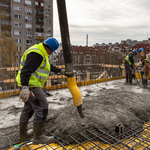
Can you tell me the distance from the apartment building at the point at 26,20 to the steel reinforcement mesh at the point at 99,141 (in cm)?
2796

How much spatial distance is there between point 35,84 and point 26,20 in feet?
105

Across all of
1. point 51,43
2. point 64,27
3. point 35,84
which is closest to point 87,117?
point 35,84

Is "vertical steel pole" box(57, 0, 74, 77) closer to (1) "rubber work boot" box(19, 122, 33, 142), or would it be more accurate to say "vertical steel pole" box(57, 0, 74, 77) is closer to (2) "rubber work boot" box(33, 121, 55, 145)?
(2) "rubber work boot" box(33, 121, 55, 145)

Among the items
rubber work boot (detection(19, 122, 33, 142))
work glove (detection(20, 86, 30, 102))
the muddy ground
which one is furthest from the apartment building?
work glove (detection(20, 86, 30, 102))

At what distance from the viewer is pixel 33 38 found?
33.0m

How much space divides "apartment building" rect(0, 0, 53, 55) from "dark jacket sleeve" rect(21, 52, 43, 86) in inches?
1101

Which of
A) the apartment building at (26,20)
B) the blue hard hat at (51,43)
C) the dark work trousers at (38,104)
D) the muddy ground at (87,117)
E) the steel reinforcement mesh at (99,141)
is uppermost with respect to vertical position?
the apartment building at (26,20)

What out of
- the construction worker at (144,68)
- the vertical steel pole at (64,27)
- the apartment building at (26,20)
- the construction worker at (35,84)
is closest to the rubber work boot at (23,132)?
the construction worker at (35,84)

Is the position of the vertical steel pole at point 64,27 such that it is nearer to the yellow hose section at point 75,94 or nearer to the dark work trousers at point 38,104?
the yellow hose section at point 75,94

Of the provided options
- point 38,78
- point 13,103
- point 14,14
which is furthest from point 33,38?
point 38,78

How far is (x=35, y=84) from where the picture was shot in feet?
8.84

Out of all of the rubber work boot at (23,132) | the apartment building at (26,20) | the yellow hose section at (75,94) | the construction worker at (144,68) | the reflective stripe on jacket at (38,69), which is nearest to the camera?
the reflective stripe on jacket at (38,69)

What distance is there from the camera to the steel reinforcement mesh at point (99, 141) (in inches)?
108

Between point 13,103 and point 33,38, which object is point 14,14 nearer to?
point 33,38
